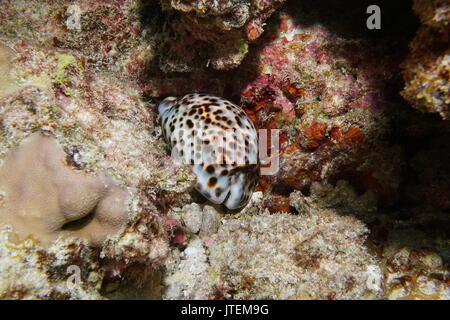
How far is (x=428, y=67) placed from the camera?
1.69 m

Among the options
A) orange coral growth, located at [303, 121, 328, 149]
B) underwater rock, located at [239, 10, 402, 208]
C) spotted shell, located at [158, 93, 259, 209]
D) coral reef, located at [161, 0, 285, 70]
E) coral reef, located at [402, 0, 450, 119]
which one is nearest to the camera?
coral reef, located at [402, 0, 450, 119]

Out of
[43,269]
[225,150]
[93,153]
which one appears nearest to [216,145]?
[225,150]

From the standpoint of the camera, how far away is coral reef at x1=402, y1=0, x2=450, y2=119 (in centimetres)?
160

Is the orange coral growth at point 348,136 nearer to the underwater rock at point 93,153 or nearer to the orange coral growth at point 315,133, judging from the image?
the orange coral growth at point 315,133

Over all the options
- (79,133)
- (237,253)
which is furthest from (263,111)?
(79,133)

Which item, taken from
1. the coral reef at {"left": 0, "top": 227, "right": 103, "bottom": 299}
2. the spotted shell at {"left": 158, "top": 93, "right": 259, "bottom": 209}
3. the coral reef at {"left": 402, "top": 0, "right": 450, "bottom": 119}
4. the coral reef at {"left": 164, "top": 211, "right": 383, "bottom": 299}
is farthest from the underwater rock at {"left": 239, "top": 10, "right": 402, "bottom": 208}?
the coral reef at {"left": 0, "top": 227, "right": 103, "bottom": 299}

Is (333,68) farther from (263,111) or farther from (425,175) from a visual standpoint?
(425,175)

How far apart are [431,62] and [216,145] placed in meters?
1.83

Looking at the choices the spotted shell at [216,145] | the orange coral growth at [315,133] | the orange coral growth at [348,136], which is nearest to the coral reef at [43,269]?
the spotted shell at [216,145]

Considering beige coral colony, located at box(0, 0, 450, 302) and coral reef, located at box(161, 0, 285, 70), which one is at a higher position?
coral reef, located at box(161, 0, 285, 70)

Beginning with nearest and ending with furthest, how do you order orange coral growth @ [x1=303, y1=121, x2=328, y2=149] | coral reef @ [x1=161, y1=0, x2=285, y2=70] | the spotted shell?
coral reef @ [x1=161, y1=0, x2=285, y2=70] → orange coral growth @ [x1=303, y1=121, x2=328, y2=149] → the spotted shell

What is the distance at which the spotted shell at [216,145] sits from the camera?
2.85m

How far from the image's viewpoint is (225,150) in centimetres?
284

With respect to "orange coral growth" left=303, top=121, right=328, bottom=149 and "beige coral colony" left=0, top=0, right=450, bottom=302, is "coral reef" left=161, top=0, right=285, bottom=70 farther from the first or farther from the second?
"orange coral growth" left=303, top=121, right=328, bottom=149
